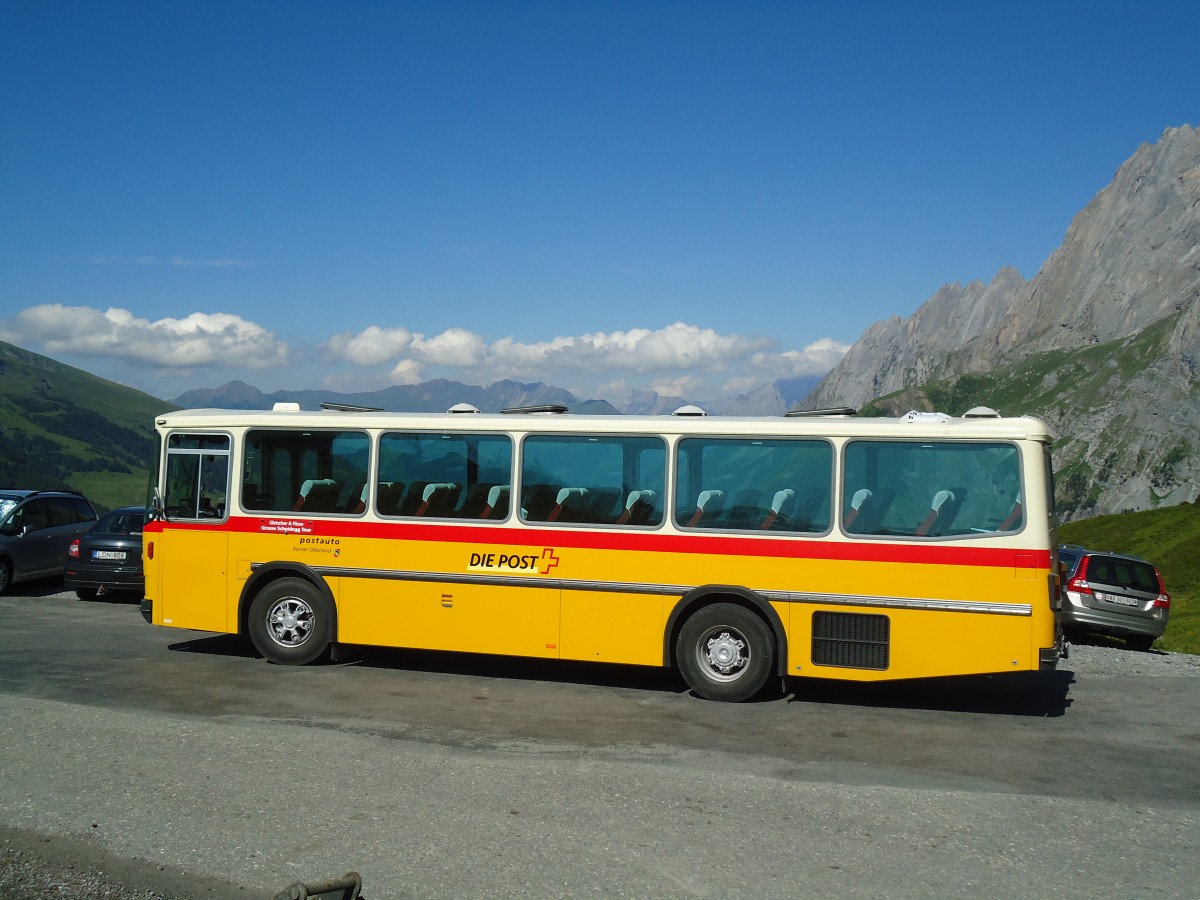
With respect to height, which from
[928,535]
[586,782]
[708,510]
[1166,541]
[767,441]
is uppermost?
[1166,541]

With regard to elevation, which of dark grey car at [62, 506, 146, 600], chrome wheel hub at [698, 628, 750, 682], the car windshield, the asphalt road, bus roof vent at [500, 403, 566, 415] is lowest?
the asphalt road

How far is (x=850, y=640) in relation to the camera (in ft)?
34.8

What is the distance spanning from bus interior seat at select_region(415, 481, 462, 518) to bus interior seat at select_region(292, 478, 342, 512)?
42.6 inches

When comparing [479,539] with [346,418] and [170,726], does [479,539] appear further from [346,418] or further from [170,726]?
[170,726]

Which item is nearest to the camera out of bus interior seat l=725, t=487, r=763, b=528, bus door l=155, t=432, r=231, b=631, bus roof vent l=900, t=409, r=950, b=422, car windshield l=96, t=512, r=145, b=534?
bus roof vent l=900, t=409, r=950, b=422

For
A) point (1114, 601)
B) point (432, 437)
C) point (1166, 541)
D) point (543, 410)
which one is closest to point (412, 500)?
point (432, 437)

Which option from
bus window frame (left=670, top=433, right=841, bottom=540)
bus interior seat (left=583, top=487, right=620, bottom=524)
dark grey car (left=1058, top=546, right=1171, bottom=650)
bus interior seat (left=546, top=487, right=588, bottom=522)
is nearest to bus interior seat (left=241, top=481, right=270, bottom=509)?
bus interior seat (left=546, top=487, right=588, bottom=522)

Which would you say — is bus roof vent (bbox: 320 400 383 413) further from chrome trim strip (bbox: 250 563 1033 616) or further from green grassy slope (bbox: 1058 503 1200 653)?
green grassy slope (bbox: 1058 503 1200 653)

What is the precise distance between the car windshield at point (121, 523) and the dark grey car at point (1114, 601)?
1698 cm

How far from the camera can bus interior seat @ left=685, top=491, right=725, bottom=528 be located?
1116 centimetres

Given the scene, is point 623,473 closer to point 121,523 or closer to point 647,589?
point 647,589

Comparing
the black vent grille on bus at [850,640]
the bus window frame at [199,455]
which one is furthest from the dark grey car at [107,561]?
the black vent grille on bus at [850,640]

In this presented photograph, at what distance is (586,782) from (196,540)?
703cm

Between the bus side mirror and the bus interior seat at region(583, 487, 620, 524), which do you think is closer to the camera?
the bus interior seat at region(583, 487, 620, 524)
